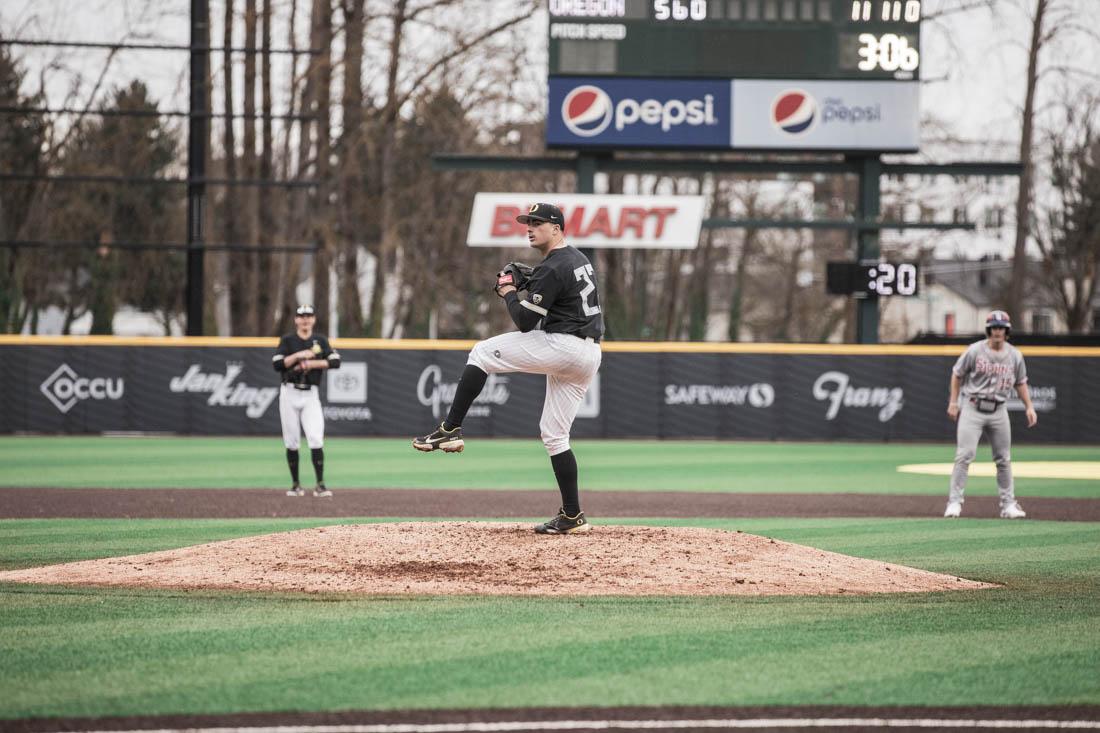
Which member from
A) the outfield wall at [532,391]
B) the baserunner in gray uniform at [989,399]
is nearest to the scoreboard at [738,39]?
the outfield wall at [532,391]

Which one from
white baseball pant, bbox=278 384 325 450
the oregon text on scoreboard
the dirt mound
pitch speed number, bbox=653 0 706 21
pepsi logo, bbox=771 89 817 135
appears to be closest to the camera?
the dirt mound

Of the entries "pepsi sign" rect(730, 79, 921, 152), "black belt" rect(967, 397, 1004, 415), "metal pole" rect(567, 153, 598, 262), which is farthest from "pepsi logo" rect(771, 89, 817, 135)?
"black belt" rect(967, 397, 1004, 415)

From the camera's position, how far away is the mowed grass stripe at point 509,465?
51.4ft

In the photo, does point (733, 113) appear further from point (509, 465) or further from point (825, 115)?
point (509, 465)

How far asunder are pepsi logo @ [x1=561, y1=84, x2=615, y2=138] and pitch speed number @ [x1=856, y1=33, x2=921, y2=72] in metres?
4.59

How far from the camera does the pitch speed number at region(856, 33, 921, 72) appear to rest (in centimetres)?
2314

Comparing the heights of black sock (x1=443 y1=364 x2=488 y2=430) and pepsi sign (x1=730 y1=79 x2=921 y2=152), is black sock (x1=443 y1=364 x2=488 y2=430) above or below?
below

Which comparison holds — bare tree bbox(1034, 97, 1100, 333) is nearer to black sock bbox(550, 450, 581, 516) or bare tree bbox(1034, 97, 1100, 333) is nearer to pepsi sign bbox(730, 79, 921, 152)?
pepsi sign bbox(730, 79, 921, 152)

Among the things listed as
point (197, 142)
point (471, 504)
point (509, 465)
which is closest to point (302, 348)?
point (471, 504)

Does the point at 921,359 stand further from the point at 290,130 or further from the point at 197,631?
the point at 197,631

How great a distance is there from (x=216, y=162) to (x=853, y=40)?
20.7m

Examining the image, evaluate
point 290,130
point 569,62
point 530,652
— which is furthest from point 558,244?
point 290,130

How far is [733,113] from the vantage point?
917 inches

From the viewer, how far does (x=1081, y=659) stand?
17.6 ft
